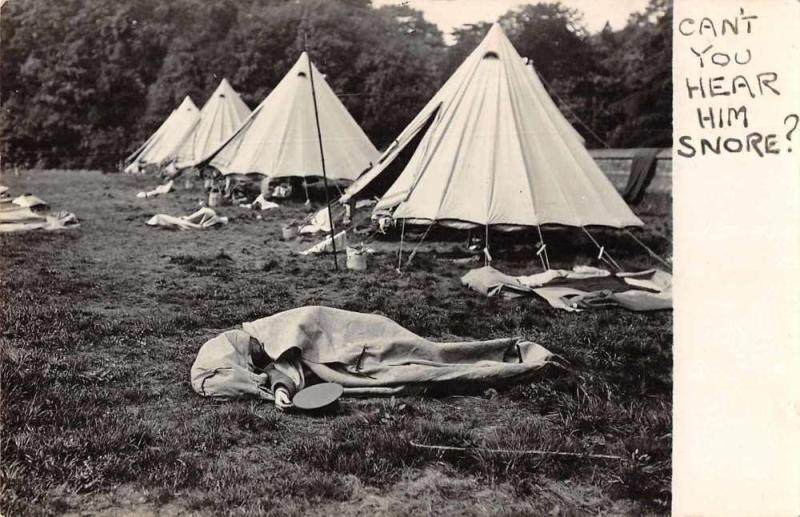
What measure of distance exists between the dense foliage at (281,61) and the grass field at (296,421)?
2724 millimetres

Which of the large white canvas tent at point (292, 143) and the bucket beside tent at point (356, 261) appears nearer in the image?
the bucket beside tent at point (356, 261)

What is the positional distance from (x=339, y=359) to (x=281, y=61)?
17.3 m

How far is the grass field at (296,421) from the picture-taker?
2.65 metres

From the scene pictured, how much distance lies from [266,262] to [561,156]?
3777mm

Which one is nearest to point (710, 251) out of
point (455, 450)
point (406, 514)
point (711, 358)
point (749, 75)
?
point (711, 358)

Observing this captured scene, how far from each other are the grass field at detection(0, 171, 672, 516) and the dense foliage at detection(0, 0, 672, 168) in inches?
107

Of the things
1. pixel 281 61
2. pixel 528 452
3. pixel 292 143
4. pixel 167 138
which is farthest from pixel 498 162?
pixel 167 138

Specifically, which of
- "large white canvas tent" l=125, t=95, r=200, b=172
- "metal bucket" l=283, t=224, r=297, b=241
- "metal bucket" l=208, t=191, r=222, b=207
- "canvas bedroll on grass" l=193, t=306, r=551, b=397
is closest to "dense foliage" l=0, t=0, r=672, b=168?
"large white canvas tent" l=125, t=95, r=200, b=172

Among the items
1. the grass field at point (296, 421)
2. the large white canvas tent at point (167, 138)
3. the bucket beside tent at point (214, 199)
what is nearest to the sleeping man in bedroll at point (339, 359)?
the grass field at point (296, 421)

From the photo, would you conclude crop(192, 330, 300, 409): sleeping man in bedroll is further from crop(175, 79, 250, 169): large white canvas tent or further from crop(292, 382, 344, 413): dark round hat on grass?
crop(175, 79, 250, 169): large white canvas tent

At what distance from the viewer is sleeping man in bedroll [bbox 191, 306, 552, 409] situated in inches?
142

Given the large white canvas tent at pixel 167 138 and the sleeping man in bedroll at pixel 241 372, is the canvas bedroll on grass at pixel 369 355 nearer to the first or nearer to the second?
the sleeping man in bedroll at pixel 241 372

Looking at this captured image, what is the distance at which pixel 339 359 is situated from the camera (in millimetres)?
3734

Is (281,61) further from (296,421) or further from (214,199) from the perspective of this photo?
(296,421)
